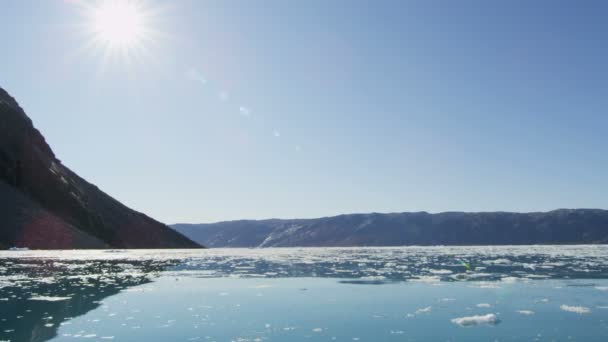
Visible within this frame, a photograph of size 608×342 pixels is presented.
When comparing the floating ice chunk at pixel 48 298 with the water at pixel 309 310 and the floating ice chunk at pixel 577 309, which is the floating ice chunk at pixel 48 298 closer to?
the water at pixel 309 310

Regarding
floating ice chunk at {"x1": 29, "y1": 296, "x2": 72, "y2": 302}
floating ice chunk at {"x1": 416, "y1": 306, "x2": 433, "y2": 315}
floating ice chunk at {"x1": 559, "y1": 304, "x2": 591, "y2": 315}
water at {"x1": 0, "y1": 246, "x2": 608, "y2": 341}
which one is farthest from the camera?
floating ice chunk at {"x1": 29, "y1": 296, "x2": 72, "y2": 302}

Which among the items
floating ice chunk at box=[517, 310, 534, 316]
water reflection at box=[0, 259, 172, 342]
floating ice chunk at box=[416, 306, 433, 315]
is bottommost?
floating ice chunk at box=[517, 310, 534, 316]

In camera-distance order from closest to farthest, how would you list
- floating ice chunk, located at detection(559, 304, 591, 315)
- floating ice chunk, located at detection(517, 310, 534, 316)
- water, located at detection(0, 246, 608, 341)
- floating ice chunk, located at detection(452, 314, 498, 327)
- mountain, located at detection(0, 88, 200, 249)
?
water, located at detection(0, 246, 608, 341) < floating ice chunk, located at detection(452, 314, 498, 327) < floating ice chunk, located at detection(517, 310, 534, 316) < floating ice chunk, located at detection(559, 304, 591, 315) < mountain, located at detection(0, 88, 200, 249)

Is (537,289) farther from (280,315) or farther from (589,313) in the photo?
(280,315)

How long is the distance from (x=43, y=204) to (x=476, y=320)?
101469mm

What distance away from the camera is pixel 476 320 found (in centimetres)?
1445

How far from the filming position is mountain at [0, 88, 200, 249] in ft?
277

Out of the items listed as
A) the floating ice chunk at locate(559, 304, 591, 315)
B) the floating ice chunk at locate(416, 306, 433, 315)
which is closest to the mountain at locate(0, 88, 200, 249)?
the floating ice chunk at locate(416, 306, 433, 315)

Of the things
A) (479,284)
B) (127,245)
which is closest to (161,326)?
(479,284)

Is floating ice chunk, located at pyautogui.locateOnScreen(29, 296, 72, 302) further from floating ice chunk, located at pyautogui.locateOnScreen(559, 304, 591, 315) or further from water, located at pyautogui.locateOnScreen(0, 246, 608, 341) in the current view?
floating ice chunk, located at pyautogui.locateOnScreen(559, 304, 591, 315)

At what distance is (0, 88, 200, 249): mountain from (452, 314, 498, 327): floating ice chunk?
8303 centimetres

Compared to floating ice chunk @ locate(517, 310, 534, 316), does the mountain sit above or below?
Result: above

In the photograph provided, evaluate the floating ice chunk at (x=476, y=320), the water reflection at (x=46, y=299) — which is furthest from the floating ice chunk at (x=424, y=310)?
the water reflection at (x=46, y=299)

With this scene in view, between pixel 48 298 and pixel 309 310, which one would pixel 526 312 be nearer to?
pixel 309 310
